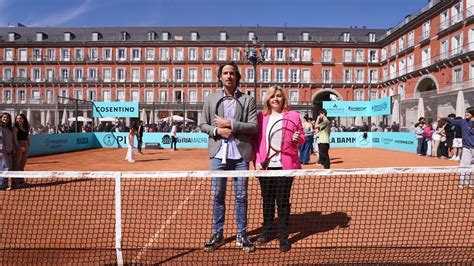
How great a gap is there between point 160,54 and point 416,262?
61.4 m

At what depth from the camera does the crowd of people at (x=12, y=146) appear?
8.09 m

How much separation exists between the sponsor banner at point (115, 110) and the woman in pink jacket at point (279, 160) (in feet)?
71.7

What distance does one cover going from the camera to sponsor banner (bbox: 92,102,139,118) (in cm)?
2517

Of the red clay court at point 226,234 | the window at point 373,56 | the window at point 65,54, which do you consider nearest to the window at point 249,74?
the window at point 373,56

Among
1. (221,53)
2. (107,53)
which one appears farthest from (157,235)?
(107,53)

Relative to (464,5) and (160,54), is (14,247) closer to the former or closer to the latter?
(464,5)

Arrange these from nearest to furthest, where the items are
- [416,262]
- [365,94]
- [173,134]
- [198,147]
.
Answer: [416,262]
[173,134]
[198,147]
[365,94]

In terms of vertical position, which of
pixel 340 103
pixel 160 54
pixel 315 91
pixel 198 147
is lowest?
pixel 198 147

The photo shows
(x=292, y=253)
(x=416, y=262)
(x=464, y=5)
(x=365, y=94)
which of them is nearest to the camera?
(x=416, y=262)

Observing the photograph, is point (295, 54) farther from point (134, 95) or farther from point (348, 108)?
point (348, 108)

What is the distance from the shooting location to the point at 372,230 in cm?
511

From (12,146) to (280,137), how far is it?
6844mm

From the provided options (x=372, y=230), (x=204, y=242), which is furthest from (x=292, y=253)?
(x=372, y=230)

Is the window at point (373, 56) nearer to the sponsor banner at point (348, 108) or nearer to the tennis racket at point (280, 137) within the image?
the sponsor banner at point (348, 108)
